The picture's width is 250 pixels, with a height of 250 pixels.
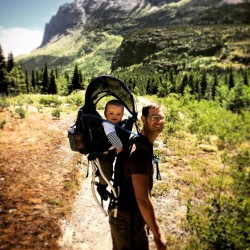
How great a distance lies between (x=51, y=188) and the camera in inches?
387

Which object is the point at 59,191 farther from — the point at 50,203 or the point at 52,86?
the point at 52,86

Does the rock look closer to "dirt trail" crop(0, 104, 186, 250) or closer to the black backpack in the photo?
"dirt trail" crop(0, 104, 186, 250)

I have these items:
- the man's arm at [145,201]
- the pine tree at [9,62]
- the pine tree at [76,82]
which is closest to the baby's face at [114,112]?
the man's arm at [145,201]

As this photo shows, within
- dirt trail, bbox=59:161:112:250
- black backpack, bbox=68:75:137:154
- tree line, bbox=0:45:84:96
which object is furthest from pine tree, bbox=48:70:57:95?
black backpack, bbox=68:75:137:154

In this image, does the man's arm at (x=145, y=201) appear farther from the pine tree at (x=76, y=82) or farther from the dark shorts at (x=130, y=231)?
the pine tree at (x=76, y=82)

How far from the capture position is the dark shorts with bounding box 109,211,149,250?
366cm

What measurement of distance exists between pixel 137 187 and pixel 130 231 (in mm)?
735

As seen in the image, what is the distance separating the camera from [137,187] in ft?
10.8

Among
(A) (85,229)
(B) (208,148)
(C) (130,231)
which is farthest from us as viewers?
(B) (208,148)

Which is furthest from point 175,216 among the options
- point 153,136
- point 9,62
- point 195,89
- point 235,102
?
point 195,89

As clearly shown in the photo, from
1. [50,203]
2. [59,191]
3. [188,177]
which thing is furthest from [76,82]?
[50,203]

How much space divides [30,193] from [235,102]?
60.1 meters

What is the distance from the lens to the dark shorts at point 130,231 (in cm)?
366

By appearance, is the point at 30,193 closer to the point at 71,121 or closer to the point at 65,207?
the point at 65,207
